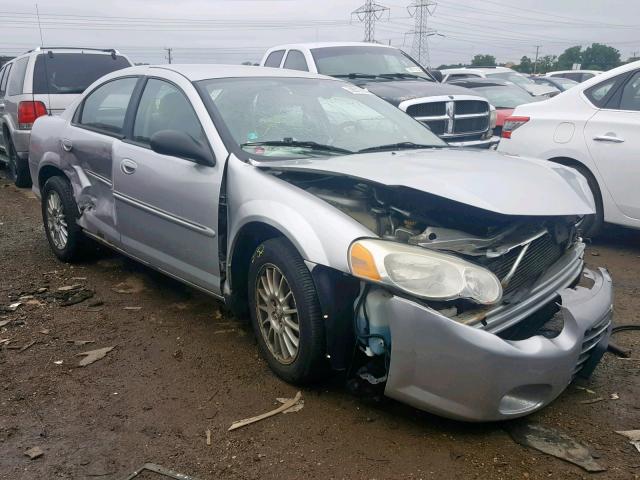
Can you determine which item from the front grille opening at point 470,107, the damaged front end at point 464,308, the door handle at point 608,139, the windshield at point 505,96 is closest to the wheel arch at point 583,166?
the door handle at point 608,139

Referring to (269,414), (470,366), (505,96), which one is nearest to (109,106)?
(269,414)

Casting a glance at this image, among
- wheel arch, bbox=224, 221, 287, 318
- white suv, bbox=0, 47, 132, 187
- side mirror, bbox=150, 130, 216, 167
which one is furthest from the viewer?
white suv, bbox=0, 47, 132, 187

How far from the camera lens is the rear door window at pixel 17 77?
927cm

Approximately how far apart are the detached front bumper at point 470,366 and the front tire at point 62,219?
3.49 metres

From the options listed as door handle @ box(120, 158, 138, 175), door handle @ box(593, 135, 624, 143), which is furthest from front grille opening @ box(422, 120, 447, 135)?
door handle @ box(120, 158, 138, 175)

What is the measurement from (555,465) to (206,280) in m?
2.18

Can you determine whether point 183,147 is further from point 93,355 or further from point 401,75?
point 401,75

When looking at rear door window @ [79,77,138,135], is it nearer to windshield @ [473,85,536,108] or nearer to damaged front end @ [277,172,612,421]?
damaged front end @ [277,172,612,421]

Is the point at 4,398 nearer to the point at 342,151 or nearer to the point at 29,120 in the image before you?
the point at 342,151

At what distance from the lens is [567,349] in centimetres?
284

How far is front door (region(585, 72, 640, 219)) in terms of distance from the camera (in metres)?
5.57

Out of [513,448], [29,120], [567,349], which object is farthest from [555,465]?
[29,120]

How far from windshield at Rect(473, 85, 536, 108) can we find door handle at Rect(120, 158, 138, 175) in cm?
798

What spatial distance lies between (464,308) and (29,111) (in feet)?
26.2
